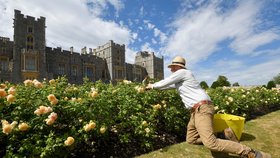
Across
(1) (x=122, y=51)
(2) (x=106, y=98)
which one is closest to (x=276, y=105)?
(2) (x=106, y=98)

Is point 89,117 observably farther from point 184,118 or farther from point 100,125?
point 184,118

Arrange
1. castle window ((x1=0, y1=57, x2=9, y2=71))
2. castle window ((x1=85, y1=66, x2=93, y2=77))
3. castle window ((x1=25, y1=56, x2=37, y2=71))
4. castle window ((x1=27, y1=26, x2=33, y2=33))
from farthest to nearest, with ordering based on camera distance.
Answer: castle window ((x1=85, y1=66, x2=93, y2=77)), castle window ((x1=27, y1=26, x2=33, y2=33)), castle window ((x1=25, y1=56, x2=37, y2=71)), castle window ((x1=0, y1=57, x2=9, y2=71))

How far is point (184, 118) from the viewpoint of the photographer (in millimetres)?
4777

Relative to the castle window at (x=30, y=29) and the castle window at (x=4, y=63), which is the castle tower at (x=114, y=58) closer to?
the castle window at (x=30, y=29)

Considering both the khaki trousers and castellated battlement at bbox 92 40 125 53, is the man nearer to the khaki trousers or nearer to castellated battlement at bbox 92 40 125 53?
the khaki trousers

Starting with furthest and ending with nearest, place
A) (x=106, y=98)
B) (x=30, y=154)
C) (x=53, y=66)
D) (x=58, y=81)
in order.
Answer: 1. (x=53, y=66)
2. (x=58, y=81)
3. (x=106, y=98)
4. (x=30, y=154)

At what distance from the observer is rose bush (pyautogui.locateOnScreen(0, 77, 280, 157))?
2617mm

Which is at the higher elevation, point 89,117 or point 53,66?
point 53,66

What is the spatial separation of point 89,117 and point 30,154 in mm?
871

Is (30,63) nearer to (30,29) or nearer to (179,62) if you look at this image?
(30,29)

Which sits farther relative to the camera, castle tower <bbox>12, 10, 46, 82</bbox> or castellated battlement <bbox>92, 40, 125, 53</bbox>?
castellated battlement <bbox>92, 40, 125, 53</bbox>

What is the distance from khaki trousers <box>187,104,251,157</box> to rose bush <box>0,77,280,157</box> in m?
0.65

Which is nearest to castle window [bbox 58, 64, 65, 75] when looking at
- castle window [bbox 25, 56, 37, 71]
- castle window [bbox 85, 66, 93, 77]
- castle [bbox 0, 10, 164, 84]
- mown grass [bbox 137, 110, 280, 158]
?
castle [bbox 0, 10, 164, 84]

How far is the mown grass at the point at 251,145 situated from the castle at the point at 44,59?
780 inches
